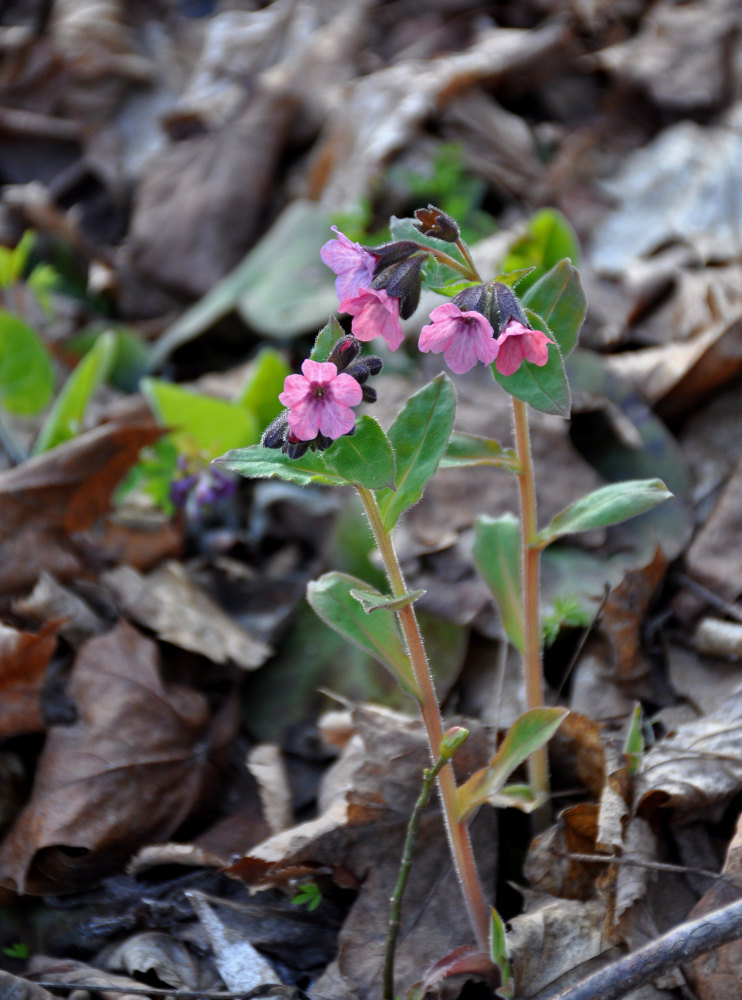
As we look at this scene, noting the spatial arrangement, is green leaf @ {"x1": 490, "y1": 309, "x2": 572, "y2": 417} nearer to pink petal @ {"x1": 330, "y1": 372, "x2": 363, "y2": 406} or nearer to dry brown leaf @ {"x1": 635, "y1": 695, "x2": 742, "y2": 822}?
pink petal @ {"x1": 330, "y1": 372, "x2": 363, "y2": 406}

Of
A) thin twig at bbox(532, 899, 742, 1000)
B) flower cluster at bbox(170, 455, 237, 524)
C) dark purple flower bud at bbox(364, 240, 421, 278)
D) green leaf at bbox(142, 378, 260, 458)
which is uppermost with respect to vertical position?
dark purple flower bud at bbox(364, 240, 421, 278)

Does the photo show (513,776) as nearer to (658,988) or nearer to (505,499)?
(658,988)

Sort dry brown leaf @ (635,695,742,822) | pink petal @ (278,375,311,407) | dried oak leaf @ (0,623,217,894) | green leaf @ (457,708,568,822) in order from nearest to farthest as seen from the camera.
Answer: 1. pink petal @ (278,375,311,407)
2. green leaf @ (457,708,568,822)
3. dry brown leaf @ (635,695,742,822)
4. dried oak leaf @ (0,623,217,894)

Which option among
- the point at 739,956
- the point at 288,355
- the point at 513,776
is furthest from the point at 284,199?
the point at 739,956

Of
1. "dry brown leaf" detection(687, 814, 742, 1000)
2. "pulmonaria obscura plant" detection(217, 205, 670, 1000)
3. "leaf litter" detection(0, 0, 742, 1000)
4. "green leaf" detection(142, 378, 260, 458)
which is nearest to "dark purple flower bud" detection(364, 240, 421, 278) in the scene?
"pulmonaria obscura plant" detection(217, 205, 670, 1000)

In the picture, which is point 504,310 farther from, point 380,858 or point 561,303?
point 380,858

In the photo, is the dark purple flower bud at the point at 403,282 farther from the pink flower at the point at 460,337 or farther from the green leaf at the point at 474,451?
the green leaf at the point at 474,451
